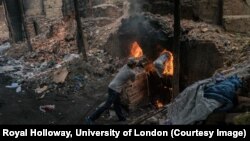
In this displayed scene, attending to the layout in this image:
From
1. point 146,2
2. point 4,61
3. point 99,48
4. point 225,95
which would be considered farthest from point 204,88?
point 4,61

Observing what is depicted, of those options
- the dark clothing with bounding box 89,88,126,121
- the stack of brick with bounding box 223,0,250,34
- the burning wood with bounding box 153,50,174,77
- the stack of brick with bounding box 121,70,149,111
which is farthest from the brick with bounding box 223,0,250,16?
the dark clothing with bounding box 89,88,126,121

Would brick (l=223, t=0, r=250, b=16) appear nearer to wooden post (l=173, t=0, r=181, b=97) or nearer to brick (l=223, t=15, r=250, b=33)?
brick (l=223, t=15, r=250, b=33)

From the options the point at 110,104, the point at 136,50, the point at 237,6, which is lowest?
the point at 110,104

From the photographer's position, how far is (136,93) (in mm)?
10844

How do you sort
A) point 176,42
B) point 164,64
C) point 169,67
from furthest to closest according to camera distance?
point 169,67, point 164,64, point 176,42

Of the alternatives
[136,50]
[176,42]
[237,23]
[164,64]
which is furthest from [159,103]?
[237,23]

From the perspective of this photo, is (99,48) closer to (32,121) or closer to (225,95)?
(32,121)

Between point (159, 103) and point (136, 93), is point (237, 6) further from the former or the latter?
point (136, 93)

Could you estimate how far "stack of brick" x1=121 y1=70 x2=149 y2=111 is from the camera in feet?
34.7

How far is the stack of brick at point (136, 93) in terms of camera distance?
10.6 meters

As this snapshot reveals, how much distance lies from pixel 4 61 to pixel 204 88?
1151cm

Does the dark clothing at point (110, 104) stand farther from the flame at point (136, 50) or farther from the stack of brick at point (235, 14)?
the stack of brick at point (235, 14)

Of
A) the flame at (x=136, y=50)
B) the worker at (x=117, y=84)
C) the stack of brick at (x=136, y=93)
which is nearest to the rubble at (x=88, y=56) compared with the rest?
the stack of brick at (x=136, y=93)

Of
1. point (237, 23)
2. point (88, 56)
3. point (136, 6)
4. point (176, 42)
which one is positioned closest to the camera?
point (176, 42)
